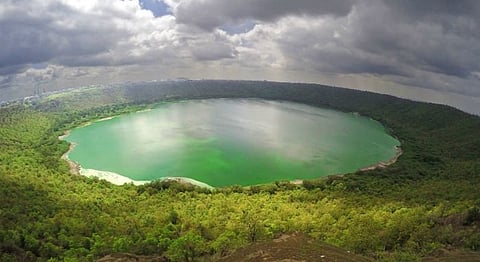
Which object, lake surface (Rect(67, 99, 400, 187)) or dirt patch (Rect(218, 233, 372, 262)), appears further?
lake surface (Rect(67, 99, 400, 187))

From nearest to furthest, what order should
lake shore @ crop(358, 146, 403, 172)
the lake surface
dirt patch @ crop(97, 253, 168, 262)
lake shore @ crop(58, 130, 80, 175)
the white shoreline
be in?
dirt patch @ crop(97, 253, 168, 262)
the white shoreline
lake shore @ crop(58, 130, 80, 175)
the lake surface
lake shore @ crop(358, 146, 403, 172)

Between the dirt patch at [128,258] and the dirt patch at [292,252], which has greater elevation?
the dirt patch at [292,252]

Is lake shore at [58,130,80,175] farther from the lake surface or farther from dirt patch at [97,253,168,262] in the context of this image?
dirt patch at [97,253,168,262]

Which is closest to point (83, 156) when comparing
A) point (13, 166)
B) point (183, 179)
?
point (13, 166)

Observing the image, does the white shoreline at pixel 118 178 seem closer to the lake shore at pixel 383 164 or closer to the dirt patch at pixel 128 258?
the lake shore at pixel 383 164

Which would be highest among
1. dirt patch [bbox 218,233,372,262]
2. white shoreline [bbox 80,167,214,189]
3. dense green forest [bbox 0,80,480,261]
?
dirt patch [bbox 218,233,372,262]

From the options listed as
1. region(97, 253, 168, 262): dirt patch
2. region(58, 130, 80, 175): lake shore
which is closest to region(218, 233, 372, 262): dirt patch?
region(97, 253, 168, 262): dirt patch

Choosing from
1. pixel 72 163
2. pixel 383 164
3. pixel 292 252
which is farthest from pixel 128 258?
pixel 383 164

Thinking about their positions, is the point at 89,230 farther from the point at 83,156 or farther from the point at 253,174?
the point at 83,156

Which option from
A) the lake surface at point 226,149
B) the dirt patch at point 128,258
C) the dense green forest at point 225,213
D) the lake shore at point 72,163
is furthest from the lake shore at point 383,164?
the dirt patch at point 128,258
